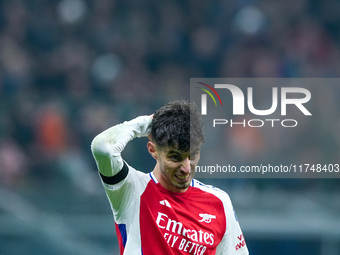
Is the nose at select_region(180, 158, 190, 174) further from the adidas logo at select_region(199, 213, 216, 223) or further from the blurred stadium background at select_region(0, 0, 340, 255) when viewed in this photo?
the blurred stadium background at select_region(0, 0, 340, 255)

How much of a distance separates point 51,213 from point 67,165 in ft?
2.43

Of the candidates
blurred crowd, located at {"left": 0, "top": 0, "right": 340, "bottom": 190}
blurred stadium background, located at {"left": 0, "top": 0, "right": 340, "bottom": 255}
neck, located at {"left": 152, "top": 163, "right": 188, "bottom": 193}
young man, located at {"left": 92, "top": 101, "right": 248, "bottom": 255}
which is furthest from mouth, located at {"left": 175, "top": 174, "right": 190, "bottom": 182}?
blurred crowd, located at {"left": 0, "top": 0, "right": 340, "bottom": 190}

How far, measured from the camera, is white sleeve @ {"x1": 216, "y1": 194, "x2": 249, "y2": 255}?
10.5ft

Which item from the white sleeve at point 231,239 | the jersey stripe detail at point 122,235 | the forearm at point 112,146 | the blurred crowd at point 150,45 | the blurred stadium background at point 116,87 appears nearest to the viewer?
the forearm at point 112,146

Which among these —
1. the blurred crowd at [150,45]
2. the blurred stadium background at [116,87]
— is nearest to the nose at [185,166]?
the blurred stadium background at [116,87]

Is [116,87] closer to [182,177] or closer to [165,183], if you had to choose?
[165,183]

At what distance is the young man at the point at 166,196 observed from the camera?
305cm

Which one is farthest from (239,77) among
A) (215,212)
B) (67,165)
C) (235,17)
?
(215,212)

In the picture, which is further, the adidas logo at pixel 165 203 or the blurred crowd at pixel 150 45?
the blurred crowd at pixel 150 45

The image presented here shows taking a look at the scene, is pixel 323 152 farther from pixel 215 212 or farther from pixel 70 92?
pixel 215 212

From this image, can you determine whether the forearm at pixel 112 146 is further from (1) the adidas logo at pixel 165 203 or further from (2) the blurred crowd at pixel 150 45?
(2) the blurred crowd at pixel 150 45

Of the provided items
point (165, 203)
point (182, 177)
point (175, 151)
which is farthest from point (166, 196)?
point (175, 151)

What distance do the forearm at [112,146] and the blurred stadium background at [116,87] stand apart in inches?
129

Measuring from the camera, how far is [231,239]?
322 cm
